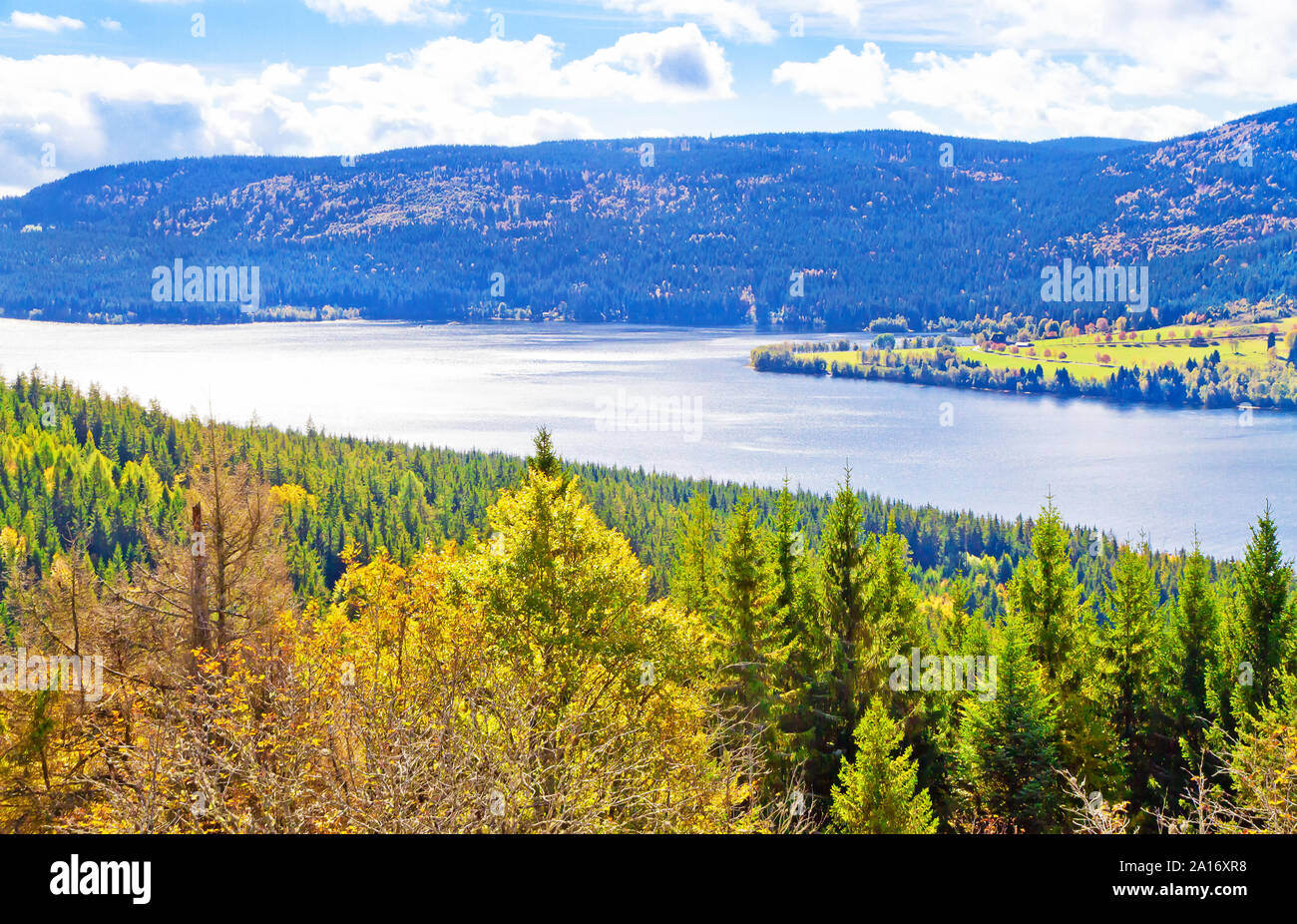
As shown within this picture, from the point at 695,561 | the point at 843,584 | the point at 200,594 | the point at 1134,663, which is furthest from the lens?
the point at 695,561

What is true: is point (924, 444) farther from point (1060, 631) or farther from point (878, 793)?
point (878, 793)

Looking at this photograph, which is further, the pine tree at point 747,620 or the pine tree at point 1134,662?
the pine tree at point 1134,662

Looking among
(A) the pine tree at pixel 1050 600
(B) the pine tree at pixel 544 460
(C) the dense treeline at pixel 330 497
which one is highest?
(B) the pine tree at pixel 544 460

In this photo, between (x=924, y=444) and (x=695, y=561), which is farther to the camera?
(x=924, y=444)

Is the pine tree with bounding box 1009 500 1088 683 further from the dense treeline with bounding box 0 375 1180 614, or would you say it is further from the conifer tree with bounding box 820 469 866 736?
the dense treeline with bounding box 0 375 1180 614

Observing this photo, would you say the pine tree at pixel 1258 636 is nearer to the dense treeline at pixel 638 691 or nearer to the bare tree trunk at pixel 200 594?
the dense treeline at pixel 638 691

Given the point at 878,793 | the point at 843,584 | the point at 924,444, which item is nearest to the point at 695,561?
the point at 843,584

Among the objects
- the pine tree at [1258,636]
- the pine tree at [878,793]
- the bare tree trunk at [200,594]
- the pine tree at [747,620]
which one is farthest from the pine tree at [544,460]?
the pine tree at [1258,636]

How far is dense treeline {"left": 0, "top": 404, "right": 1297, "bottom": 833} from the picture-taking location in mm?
12570

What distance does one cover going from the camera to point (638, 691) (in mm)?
19562

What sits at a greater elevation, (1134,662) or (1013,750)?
(1134,662)

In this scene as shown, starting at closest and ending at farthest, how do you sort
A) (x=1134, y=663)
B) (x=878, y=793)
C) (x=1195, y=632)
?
1. (x=878, y=793)
2. (x=1134, y=663)
3. (x=1195, y=632)

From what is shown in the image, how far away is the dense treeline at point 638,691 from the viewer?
41.2 ft

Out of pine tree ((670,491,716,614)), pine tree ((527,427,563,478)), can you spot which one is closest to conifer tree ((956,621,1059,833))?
pine tree ((670,491,716,614))
